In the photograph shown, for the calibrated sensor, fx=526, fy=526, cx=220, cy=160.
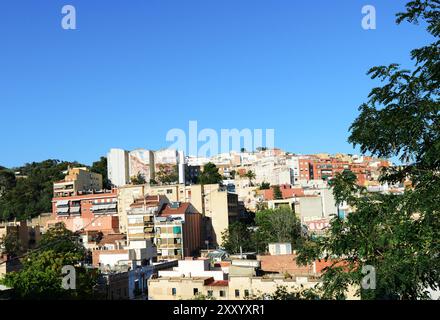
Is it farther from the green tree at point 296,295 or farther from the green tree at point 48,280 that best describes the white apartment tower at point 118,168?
the green tree at point 296,295

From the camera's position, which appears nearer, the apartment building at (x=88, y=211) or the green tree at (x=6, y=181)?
the apartment building at (x=88, y=211)

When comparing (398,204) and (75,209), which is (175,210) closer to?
(75,209)

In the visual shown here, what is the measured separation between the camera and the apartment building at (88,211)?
49.0m

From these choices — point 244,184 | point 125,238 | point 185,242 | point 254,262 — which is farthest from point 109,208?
point 254,262

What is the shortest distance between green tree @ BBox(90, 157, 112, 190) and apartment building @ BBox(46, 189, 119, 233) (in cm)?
1512

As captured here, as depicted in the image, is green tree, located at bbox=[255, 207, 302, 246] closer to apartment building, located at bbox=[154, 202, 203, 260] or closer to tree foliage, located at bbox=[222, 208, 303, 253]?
tree foliage, located at bbox=[222, 208, 303, 253]

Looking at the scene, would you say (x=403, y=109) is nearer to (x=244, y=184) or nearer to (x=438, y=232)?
(x=438, y=232)

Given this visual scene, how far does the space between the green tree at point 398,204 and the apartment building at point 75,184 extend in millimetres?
56164

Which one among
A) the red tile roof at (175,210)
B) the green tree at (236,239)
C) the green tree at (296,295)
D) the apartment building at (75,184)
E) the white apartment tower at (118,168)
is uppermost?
the white apartment tower at (118,168)

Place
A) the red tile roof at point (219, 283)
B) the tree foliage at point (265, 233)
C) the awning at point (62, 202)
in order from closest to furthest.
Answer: the red tile roof at point (219, 283), the tree foliage at point (265, 233), the awning at point (62, 202)

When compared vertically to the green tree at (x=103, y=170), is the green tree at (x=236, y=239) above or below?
below

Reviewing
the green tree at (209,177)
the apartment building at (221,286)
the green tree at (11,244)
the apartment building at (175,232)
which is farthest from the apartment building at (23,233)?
the apartment building at (221,286)

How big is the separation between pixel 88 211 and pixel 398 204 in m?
51.9

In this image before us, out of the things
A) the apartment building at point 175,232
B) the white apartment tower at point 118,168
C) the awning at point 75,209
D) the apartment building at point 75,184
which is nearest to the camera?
the apartment building at point 175,232
